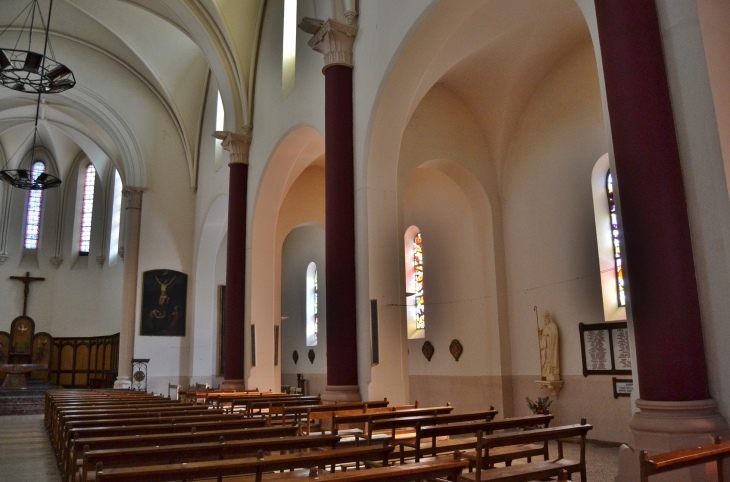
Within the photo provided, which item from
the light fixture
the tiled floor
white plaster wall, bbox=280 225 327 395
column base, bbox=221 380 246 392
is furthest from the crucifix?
column base, bbox=221 380 246 392

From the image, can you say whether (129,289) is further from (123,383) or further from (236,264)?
(236,264)

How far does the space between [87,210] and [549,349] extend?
2235 centimetres

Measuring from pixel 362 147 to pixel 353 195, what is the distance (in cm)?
74

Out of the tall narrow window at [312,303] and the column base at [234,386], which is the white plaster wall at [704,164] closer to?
the column base at [234,386]

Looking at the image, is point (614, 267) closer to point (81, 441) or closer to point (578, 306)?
point (578, 306)

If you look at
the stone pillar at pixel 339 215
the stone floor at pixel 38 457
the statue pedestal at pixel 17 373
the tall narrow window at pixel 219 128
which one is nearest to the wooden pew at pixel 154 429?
the stone floor at pixel 38 457

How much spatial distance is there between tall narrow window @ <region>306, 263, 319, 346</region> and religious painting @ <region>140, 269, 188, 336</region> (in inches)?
153

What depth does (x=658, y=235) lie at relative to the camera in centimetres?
451

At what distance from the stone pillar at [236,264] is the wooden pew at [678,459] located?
37.0ft

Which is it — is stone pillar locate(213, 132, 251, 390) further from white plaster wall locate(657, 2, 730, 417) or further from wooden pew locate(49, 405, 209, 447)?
white plaster wall locate(657, 2, 730, 417)

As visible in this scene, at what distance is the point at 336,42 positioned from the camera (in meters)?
9.70

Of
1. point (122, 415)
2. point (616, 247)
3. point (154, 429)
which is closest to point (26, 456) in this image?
point (122, 415)

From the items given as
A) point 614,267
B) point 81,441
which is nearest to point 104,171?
point 614,267

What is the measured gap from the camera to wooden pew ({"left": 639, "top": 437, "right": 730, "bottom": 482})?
298 centimetres
